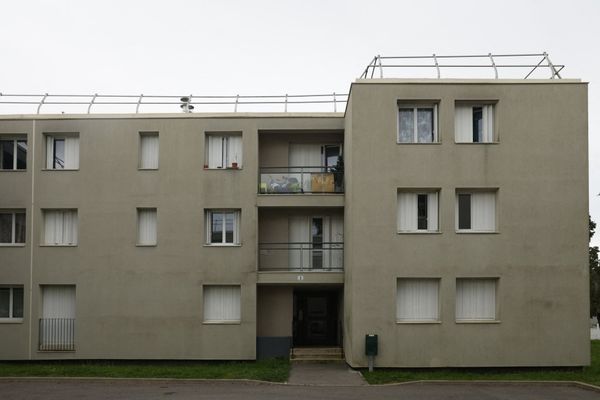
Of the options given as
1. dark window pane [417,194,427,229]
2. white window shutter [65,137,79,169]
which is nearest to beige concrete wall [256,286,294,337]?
dark window pane [417,194,427,229]

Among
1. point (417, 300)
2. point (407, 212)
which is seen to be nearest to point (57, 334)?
point (417, 300)

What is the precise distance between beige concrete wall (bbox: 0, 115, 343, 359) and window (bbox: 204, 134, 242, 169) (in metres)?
0.43

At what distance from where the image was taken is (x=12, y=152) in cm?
2408

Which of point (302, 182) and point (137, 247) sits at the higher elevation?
point (302, 182)

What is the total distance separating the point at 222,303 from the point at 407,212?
7.24 m

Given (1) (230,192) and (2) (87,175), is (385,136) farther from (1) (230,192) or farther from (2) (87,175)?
(2) (87,175)

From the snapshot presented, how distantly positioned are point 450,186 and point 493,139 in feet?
6.82

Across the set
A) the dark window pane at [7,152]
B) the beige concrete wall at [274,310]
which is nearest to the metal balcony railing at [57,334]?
the dark window pane at [7,152]

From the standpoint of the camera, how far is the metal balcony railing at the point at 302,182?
2361 centimetres

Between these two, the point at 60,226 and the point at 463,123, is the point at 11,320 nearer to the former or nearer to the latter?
the point at 60,226

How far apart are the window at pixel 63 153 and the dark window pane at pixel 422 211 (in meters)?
12.0

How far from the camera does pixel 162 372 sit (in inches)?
811

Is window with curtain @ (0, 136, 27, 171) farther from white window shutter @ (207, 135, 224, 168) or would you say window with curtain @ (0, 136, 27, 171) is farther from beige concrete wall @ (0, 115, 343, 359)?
white window shutter @ (207, 135, 224, 168)

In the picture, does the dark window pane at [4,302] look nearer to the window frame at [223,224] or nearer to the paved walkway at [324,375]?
the window frame at [223,224]
